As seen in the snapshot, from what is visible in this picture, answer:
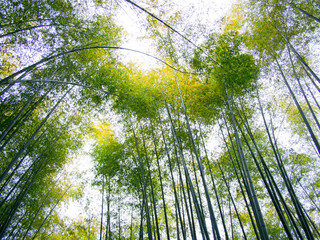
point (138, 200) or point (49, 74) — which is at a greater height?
point (49, 74)

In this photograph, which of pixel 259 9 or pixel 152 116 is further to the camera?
pixel 152 116

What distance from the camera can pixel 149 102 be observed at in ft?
16.9

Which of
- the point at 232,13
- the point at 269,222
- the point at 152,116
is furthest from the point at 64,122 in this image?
the point at 269,222

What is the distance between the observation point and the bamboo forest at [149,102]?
352 centimetres

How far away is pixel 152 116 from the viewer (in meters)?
5.63

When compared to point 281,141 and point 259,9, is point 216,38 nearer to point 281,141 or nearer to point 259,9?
point 259,9

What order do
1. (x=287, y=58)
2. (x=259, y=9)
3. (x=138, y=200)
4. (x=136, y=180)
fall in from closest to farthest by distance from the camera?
(x=259, y=9) → (x=287, y=58) → (x=136, y=180) → (x=138, y=200)

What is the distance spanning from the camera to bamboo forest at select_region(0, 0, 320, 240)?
3.52 metres

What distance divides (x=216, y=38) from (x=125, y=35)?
2.40m

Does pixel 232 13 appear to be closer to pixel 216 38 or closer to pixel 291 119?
pixel 216 38

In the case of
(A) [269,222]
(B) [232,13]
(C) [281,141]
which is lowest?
(A) [269,222]

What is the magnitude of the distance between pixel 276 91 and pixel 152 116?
3892 millimetres

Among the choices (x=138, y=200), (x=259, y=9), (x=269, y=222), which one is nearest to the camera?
(x=259, y=9)

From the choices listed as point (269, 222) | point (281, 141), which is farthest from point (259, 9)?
point (269, 222)
